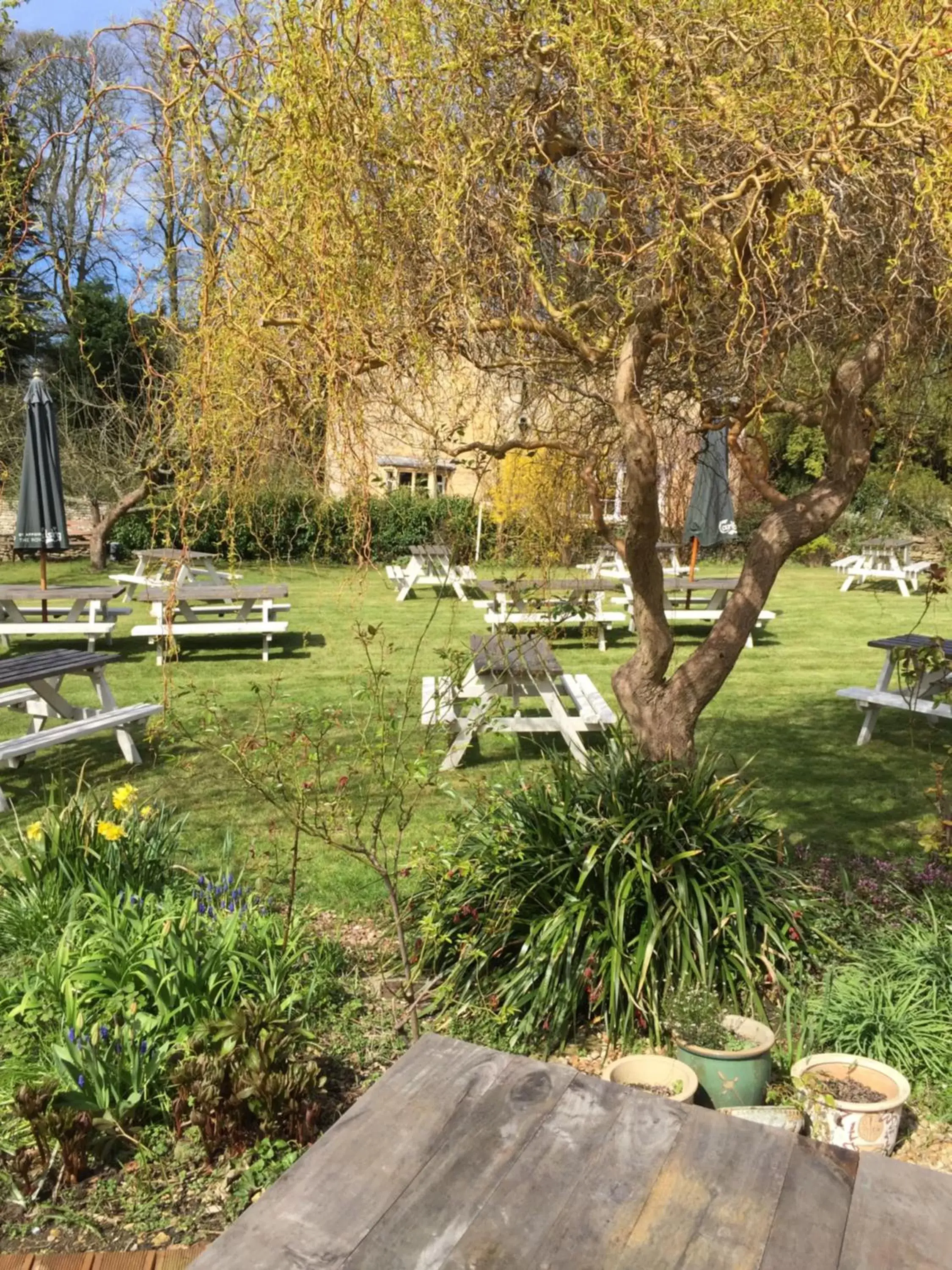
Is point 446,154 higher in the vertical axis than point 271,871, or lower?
higher

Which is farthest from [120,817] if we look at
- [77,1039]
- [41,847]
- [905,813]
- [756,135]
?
[905,813]

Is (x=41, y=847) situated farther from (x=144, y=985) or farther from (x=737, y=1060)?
(x=737, y=1060)

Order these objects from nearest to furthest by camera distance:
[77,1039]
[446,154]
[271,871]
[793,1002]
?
[77,1039] → [446,154] → [793,1002] → [271,871]

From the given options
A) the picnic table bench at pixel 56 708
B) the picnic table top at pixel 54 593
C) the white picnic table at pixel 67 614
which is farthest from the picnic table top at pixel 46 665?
the picnic table top at pixel 54 593

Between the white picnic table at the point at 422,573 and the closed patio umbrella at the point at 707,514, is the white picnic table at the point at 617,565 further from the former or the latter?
the white picnic table at the point at 422,573

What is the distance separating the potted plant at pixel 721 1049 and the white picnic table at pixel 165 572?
8532 mm

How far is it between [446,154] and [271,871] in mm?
3109

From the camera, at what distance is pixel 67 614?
12578mm

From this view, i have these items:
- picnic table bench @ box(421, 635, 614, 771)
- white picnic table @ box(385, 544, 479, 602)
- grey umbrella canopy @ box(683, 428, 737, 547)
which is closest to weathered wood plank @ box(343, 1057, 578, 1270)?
picnic table bench @ box(421, 635, 614, 771)

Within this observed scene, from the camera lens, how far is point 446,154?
319 cm

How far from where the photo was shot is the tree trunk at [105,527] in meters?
18.0

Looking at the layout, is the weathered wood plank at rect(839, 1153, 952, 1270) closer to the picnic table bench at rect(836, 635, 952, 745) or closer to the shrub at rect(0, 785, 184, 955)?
the shrub at rect(0, 785, 184, 955)

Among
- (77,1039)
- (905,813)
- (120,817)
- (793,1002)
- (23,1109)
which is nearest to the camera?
(23,1109)

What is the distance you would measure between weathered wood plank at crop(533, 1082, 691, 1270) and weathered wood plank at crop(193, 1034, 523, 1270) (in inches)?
10.5
